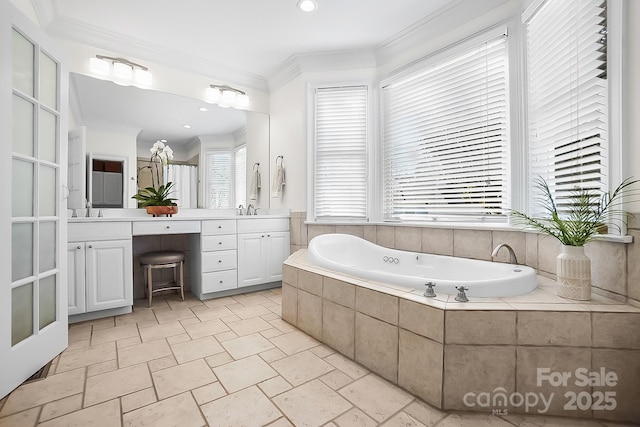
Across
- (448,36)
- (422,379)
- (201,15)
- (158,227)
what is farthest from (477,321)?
(201,15)

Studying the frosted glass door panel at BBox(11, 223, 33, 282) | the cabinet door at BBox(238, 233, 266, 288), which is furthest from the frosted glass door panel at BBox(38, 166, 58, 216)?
the cabinet door at BBox(238, 233, 266, 288)

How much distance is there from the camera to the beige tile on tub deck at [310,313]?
79.7 inches

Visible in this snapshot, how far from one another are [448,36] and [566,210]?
1.71 meters

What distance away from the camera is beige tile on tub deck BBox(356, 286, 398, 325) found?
154cm

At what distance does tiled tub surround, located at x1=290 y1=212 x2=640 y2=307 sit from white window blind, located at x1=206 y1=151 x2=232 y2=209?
32.5 inches

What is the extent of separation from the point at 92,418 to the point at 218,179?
2501 mm

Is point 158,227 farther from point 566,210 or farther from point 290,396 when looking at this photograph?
point 566,210

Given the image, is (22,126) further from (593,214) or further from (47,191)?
(593,214)

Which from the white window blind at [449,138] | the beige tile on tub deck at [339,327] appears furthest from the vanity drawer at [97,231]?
the white window blind at [449,138]

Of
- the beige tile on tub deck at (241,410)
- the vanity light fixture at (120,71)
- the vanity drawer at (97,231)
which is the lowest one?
the beige tile on tub deck at (241,410)

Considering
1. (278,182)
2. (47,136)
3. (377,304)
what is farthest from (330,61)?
(377,304)

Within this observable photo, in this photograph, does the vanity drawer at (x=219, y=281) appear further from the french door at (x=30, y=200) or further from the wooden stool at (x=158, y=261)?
the french door at (x=30, y=200)

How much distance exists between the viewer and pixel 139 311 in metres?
2.63

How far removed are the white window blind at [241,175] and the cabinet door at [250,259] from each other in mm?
605
